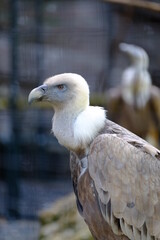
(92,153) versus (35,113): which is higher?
(92,153)

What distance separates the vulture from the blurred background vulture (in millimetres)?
4374

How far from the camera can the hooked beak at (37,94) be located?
12.7 ft

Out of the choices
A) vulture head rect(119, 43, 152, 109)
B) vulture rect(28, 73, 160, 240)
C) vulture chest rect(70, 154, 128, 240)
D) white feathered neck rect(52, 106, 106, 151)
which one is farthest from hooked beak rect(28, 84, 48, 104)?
vulture head rect(119, 43, 152, 109)

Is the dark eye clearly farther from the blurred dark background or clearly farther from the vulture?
the blurred dark background

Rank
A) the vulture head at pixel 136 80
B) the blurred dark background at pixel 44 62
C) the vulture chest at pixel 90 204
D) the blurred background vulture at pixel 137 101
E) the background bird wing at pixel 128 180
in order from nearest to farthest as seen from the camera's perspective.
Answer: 1. the background bird wing at pixel 128 180
2. the vulture chest at pixel 90 204
3. the blurred dark background at pixel 44 62
4. the vulture head at pixel 136 80
5. the blurred background vulture at pixel 137 101

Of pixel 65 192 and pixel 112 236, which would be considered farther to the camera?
pixel 65 192

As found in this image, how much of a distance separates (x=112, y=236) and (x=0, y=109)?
16.6ft

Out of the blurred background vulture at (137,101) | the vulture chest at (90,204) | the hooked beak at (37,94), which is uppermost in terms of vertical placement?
the hooked beak at (37,94)

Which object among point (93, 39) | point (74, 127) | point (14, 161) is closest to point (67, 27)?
point (93, 39)


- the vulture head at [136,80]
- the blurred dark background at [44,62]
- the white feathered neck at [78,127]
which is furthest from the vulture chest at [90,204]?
the vulture head at [136,80]

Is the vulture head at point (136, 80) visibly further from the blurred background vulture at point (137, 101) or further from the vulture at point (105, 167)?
the vulture at point (105, 167)

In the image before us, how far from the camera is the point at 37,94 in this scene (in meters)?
3.91

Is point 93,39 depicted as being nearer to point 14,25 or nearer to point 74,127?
point 14,25

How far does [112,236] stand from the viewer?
12.9ft
